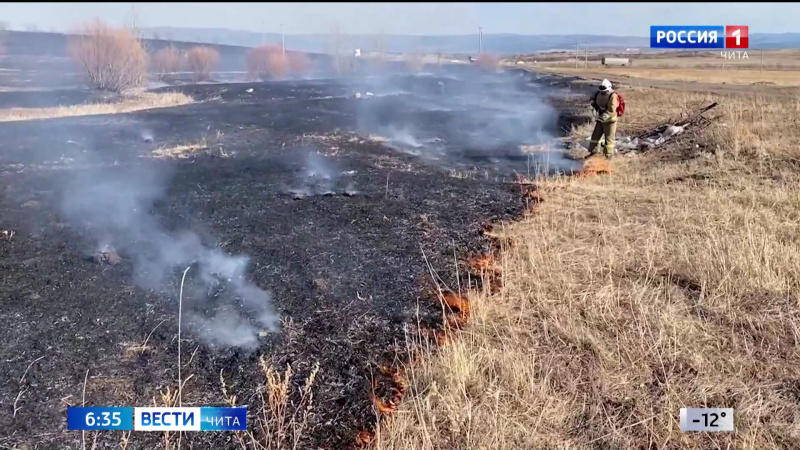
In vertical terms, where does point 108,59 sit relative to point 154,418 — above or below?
above

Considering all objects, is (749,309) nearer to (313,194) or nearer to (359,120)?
(313,194)

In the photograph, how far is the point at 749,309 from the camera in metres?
4.23

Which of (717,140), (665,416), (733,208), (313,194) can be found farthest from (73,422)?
(717,140)

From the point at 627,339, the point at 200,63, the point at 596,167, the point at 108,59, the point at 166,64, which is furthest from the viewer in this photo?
the point at 166,64

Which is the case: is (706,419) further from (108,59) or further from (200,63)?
(200,63)

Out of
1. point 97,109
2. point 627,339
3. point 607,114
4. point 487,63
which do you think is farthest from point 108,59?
point 487,63

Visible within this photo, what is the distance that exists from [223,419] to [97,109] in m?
18.9

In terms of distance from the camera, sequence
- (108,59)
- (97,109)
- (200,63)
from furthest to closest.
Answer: (200,63)
(108,59)
(97,109)

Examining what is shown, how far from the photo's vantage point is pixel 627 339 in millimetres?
3773

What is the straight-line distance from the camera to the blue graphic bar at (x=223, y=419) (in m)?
3.08

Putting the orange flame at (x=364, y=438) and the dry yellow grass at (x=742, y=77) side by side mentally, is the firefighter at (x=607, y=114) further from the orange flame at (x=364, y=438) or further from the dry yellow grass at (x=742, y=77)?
the dry yellow grass at (x=742, y=77)

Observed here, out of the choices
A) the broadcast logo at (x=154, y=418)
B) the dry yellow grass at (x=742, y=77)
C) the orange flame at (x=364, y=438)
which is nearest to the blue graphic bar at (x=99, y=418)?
the broadcast logo at (x=154, y=418)

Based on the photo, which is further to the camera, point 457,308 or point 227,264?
point 227,264

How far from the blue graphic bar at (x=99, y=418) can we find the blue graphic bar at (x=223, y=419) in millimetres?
392
